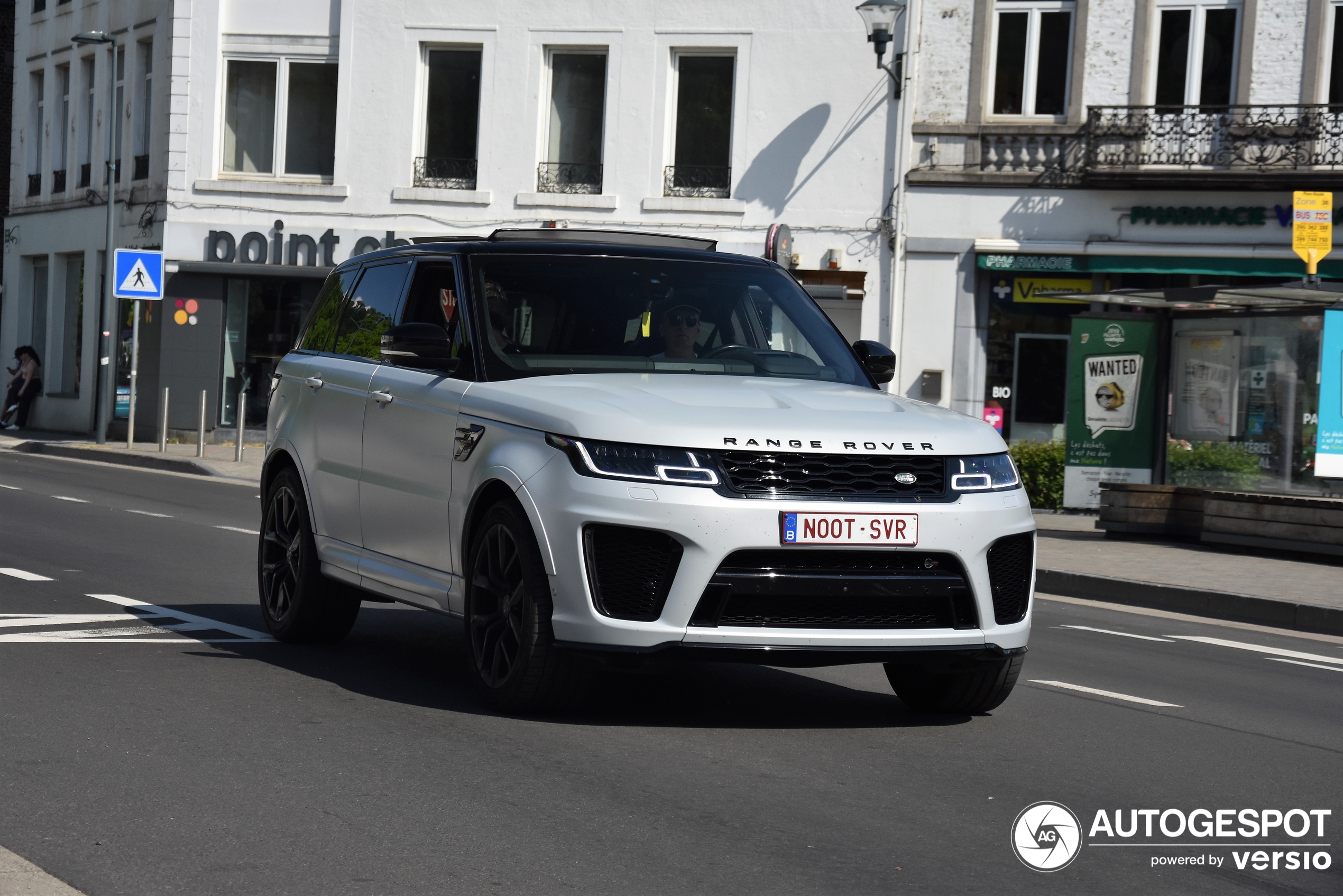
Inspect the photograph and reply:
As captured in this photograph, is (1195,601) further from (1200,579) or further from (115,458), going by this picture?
(115,458)

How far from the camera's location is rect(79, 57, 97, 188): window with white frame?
35.4m

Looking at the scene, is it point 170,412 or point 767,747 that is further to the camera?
point 170,412

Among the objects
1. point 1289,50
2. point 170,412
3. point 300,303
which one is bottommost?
point 170,412

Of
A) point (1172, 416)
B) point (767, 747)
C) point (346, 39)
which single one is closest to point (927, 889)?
point (767, 747)

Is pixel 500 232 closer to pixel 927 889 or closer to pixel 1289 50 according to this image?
pixel 927 889

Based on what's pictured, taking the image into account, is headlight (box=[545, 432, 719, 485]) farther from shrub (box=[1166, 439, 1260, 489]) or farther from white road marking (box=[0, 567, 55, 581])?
shrub (box=[1166, 439, 1260, 489])

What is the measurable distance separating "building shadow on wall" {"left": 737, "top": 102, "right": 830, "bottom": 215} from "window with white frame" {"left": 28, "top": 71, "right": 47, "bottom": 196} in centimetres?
1693

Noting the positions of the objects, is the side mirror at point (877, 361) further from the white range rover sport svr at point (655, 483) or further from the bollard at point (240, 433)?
the bollard at point (240, 433)

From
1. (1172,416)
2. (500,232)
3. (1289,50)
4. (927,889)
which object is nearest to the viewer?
(927,889)

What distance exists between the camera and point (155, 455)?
87.3 feet

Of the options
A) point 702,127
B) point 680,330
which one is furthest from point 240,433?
point 680,330

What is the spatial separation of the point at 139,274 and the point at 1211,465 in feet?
54.9

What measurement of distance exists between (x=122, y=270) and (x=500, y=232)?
20.8m

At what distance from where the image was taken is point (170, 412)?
1216 inches
